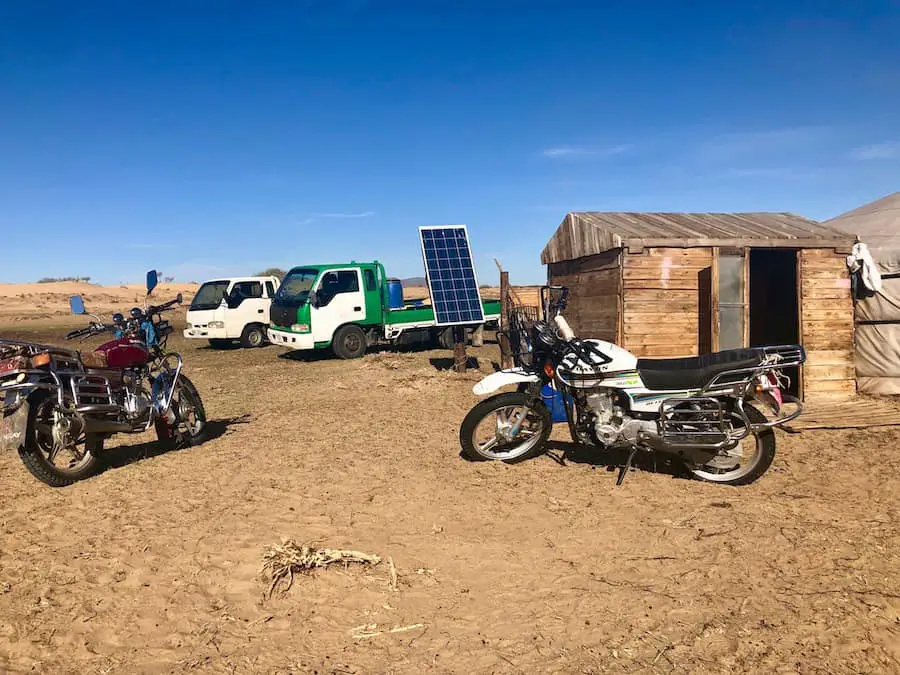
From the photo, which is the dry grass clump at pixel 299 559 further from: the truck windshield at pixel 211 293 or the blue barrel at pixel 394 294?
the truck windshield at pixel 211 293

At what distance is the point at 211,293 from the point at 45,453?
11.9m

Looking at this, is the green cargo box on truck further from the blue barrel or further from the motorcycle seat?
the motorcycle seat

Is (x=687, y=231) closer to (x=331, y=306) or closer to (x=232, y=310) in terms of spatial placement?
(x=331, y=306)

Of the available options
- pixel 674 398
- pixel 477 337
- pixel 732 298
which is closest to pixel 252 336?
pixel 477 337

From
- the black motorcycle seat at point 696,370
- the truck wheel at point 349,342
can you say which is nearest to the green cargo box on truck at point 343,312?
the truck wheel at point 349,342

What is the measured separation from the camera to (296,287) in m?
14.4

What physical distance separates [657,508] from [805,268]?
20.4 ft

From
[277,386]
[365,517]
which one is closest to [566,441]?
[365,517]

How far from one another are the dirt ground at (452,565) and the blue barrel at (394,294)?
28.0ft

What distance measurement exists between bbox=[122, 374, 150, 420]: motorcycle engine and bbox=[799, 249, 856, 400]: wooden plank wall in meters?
8.74

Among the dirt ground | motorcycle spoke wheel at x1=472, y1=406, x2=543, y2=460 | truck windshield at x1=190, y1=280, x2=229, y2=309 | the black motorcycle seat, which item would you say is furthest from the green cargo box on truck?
the black motorcycle seat

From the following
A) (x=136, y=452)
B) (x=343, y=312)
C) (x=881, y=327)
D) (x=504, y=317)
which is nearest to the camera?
(x=136, y=452)

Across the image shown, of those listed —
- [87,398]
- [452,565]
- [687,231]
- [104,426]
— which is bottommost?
[452,565]

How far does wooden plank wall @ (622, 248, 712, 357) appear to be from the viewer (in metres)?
9.08
